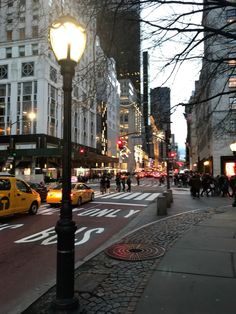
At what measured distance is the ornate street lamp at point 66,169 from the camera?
15.5 ft

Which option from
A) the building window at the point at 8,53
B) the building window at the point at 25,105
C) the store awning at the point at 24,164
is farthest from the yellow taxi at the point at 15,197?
the building window at the point at 8,53

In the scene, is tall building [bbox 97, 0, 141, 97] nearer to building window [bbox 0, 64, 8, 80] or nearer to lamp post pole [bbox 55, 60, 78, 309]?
lamp post pole [bbox 55, 60, 78, 309]

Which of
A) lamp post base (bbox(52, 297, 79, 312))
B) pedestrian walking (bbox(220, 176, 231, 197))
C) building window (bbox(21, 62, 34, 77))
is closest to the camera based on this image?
lamp post base (bbox(52, 297, 79, 312))

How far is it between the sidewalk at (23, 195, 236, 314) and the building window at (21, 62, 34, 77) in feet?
193

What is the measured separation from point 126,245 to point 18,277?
320cm

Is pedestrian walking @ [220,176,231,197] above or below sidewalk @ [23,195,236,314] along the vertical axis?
above

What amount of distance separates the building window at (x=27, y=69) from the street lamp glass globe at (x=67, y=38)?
203ft

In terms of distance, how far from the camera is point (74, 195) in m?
20.3

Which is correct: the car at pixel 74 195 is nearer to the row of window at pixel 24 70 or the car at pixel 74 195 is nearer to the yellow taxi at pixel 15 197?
the yellow taxi at pixel 15 197

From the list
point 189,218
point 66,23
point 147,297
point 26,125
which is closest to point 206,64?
point 189,218

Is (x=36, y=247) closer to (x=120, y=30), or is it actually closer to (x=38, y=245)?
(x=38, y=245)

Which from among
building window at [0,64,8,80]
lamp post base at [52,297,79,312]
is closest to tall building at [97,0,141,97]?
lamp post base at [52,297,79,312]

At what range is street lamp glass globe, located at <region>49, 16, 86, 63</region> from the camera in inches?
194

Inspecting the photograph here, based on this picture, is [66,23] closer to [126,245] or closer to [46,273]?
[46,273]
